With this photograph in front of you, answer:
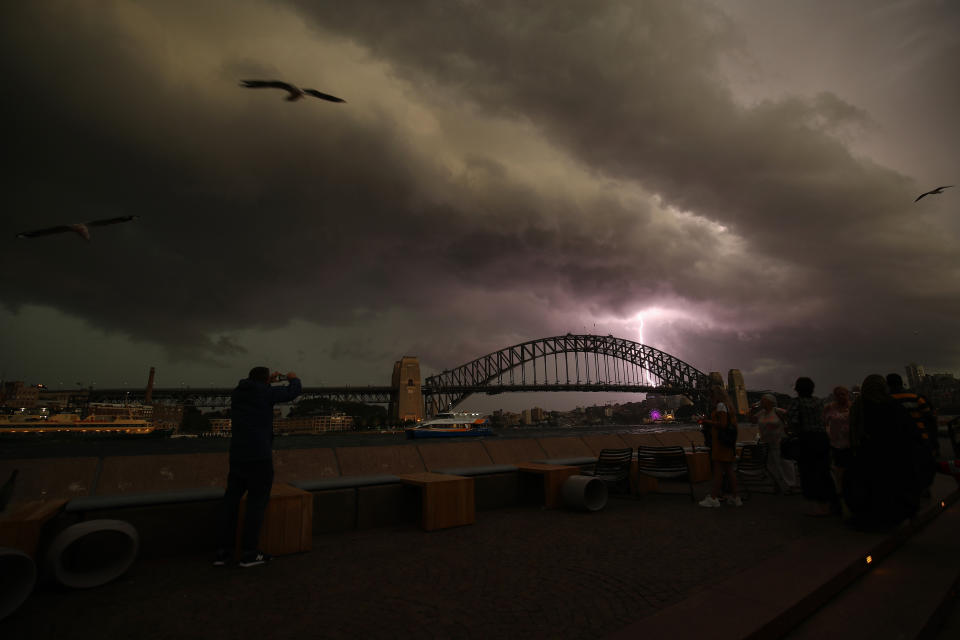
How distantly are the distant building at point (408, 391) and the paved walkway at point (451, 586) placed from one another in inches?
3175

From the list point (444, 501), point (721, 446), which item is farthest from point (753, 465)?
point (444, 501)

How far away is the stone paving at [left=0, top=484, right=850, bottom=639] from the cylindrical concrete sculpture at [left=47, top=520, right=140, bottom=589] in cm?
11

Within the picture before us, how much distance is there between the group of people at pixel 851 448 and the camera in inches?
169

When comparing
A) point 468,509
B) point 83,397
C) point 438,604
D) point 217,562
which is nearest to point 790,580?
point 438,604

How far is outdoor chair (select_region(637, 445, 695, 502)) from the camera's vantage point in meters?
6.95

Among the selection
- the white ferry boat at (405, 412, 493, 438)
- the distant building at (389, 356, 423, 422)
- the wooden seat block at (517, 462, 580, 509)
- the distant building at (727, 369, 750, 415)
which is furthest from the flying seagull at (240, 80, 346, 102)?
the distant building at (727, 369, 750, 415)

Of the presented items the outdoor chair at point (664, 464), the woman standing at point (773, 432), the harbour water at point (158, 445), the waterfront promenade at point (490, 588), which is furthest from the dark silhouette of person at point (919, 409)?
the harbour water at point (158, 445)

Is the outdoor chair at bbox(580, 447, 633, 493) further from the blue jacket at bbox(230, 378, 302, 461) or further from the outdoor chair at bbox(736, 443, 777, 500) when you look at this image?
the blue jacket at bbox(230, 378, 302, 461)

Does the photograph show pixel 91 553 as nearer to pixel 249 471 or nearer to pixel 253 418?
pixel 249 471

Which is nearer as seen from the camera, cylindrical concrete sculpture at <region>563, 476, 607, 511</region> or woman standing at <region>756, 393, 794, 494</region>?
cylindrical concrete sculpture at <region>563, 476, 607, 511</region>

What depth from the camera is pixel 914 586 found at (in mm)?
3266

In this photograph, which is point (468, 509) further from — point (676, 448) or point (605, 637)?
point (676, 448)

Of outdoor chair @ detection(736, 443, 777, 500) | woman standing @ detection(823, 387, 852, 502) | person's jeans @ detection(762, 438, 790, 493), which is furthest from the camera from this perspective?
outdoor chair @ detection(736, 443, 777, 500)

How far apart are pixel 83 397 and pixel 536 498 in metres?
148
